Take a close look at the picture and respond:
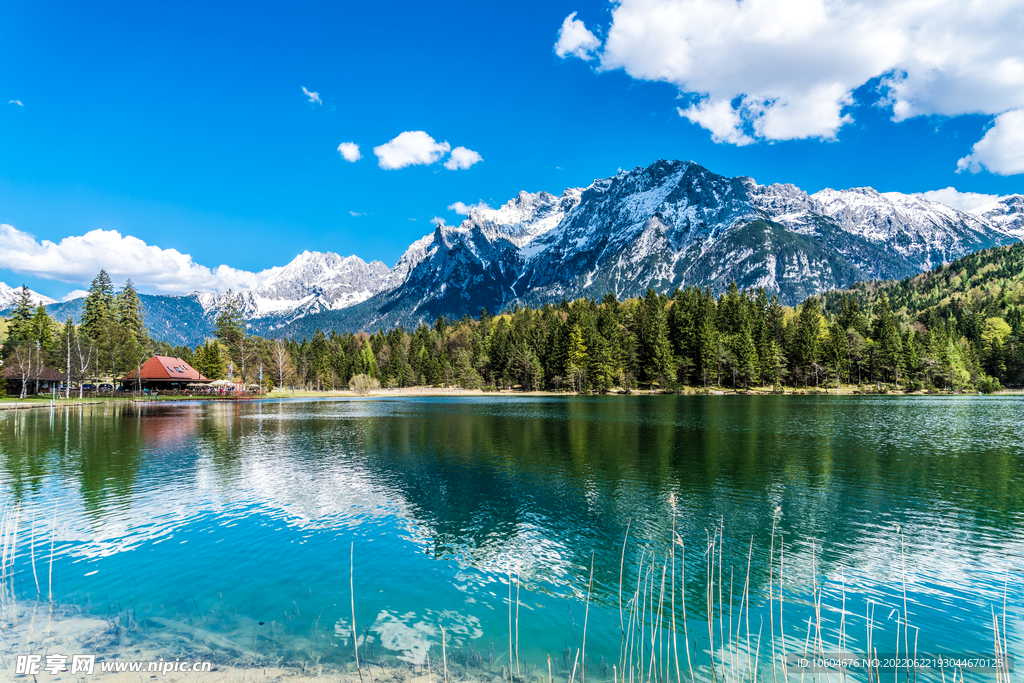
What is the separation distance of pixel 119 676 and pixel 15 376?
125m

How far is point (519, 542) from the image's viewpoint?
690 inches

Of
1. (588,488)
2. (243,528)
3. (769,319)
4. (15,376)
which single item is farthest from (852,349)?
(15,376)

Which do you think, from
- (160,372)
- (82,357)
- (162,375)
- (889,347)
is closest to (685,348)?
(889,347)

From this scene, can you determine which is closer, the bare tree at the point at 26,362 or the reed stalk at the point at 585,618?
the reed stalk at the point at 585,618

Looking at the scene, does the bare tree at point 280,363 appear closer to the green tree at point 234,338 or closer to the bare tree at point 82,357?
the green tree at point 234,338

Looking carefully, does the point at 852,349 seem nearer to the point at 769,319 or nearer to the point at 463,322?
the point at 769,319

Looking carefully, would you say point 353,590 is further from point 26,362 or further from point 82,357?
point 26,362

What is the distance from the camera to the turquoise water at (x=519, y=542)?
11.5 m

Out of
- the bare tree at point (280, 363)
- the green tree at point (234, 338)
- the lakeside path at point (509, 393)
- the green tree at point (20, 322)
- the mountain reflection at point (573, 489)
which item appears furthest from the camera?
the bare tree at point (280, 363)

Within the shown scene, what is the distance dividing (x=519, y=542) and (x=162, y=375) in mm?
128558

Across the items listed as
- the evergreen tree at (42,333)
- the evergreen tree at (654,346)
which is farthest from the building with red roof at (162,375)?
the evergreen tree at (654,346)

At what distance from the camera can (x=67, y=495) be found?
23109 millimetres

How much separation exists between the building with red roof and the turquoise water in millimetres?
93144

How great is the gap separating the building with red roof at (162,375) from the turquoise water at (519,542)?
Result: 93144 mm
